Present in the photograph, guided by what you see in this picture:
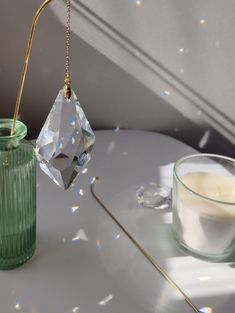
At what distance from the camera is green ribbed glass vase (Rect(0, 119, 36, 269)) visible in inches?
22.1

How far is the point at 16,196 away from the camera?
0.58 meters

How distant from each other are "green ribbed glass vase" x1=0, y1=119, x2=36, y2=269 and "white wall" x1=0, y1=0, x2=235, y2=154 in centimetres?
34

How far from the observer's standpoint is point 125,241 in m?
0.66

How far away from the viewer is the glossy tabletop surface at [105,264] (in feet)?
1.83

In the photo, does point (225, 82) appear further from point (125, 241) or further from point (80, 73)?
point (125, 241)

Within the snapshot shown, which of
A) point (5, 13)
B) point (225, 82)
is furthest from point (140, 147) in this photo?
point (5, 13)

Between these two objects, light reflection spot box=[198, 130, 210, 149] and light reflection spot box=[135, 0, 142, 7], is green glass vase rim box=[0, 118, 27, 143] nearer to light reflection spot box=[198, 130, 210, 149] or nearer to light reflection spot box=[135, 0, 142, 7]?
light reflection spot box=[135, 0, 142, 7]

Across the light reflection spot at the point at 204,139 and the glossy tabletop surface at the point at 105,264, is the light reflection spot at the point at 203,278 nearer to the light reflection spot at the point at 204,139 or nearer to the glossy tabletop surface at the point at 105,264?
the glossy tabletop surface at the point at 105,264

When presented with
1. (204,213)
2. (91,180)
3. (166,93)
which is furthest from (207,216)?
(166,93)

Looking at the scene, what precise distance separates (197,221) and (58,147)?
0.68ft

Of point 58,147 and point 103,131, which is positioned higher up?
point 58,147

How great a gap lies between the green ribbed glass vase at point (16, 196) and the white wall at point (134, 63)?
340 millimetres

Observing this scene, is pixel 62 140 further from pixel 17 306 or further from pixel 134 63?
pixel 134 63

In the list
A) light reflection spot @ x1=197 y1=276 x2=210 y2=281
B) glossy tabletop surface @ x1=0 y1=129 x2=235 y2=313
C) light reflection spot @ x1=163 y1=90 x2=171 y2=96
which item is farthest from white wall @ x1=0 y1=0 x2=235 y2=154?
light reflection spot @ x1=197 y1=276 x2=210 y2=281
